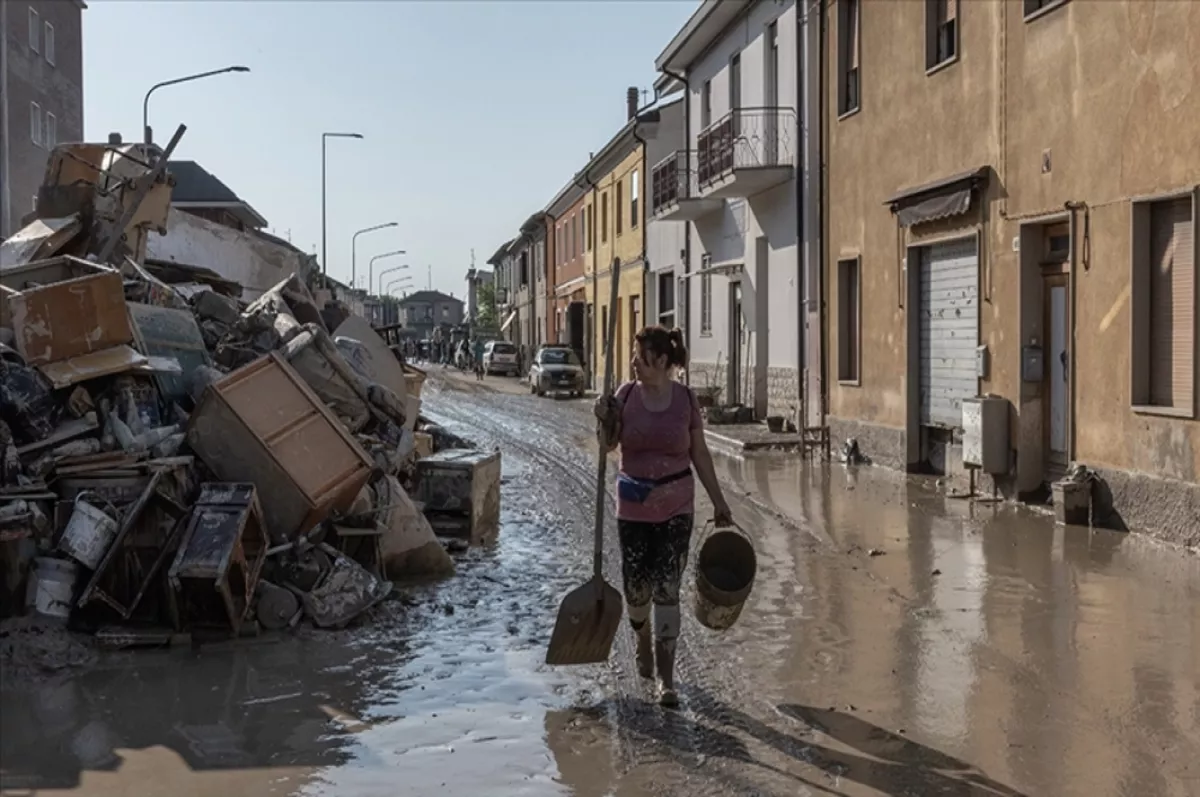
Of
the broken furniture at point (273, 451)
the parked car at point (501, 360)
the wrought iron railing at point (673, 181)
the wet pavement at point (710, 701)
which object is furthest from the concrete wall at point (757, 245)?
the parked car at point (501, 360)

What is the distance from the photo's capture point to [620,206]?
37.1 m

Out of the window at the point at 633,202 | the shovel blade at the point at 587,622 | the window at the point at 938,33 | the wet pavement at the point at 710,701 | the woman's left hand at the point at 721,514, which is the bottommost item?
the wet pavement at the point at 710,701

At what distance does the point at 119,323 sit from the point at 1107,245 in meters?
7.99

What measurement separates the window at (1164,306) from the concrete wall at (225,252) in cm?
1310

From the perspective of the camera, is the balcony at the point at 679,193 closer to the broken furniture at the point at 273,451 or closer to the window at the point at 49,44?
the broken furniture at the point at 273,451

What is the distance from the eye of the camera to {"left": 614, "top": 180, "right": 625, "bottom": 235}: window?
36.8 metres

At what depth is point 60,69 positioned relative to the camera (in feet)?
154

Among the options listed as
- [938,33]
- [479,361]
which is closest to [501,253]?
[479,361]

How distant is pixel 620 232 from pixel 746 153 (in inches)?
612

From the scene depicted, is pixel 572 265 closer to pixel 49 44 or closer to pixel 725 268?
pixel 49 44

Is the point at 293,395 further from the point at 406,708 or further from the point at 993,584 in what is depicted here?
the point at 993,584

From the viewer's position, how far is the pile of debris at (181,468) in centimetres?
696

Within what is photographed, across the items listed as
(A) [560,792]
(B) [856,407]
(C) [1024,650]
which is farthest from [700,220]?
(A) [560,792]

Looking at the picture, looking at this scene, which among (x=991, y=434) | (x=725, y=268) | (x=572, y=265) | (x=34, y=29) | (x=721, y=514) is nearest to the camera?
(x=721, y=514)
